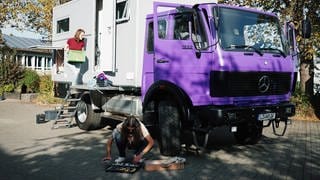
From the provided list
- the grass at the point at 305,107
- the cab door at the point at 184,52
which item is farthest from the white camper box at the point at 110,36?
the grass at the point at 305,107

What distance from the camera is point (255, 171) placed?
722 cm

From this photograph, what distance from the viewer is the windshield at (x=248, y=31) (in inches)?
299

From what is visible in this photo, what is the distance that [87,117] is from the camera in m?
11.3

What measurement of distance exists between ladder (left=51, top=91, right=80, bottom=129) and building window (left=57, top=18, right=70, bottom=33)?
2.11 m

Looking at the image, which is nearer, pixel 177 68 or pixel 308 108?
pixel 177 68

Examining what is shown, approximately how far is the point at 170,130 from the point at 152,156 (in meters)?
0.70

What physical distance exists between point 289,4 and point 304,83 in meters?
3.47

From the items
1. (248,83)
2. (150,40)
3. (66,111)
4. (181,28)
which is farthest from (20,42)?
(248,83)

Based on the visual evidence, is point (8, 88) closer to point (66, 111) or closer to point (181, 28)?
point (66, 111)

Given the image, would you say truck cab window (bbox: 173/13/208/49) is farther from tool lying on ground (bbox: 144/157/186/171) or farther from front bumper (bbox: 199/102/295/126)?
tool lying on ground (bbox: 144/157/186/171)

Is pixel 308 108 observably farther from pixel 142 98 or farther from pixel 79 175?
pixel 79 175

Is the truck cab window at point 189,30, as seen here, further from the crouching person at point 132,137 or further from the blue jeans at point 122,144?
the blue jeans at point 122,144

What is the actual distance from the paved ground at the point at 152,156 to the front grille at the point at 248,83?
127cm

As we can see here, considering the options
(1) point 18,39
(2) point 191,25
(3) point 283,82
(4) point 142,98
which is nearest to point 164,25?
(2) point 191,25
